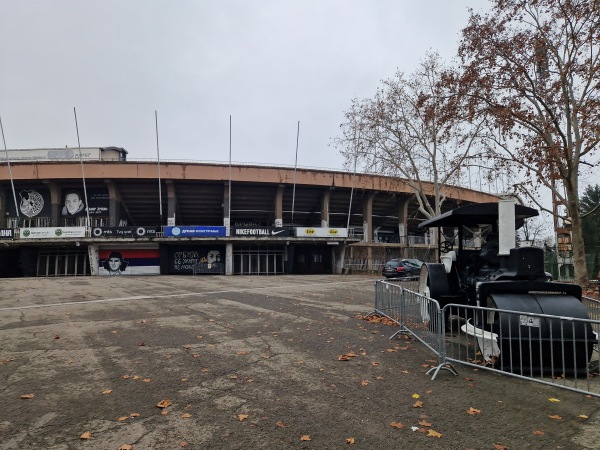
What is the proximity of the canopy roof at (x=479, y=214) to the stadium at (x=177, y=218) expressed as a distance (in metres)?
27.6

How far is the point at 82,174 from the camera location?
37812mm

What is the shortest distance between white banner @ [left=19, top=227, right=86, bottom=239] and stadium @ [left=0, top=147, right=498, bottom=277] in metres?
0.09

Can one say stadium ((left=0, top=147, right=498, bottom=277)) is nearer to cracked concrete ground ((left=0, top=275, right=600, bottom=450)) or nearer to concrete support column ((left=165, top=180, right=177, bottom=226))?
concrete support column ((left=165, top=180, right=177, bottom=226))

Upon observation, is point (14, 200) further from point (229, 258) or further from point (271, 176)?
point (271, 176)

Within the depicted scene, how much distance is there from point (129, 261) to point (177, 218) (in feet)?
28.2

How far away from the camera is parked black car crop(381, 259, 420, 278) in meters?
27.0

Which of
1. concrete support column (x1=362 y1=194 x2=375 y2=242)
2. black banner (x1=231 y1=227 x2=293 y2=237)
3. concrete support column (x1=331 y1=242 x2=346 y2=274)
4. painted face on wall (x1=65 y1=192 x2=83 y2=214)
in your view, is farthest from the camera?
concrete support column (x1=362 y1=194 x2=375 y2=242)

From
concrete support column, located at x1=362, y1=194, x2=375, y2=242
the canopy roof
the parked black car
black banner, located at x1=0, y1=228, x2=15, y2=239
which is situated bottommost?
the parked black car

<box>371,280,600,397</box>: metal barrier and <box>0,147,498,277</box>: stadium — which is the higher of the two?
<box>0,147,498,277</box>: stadium

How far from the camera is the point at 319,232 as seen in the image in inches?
1496

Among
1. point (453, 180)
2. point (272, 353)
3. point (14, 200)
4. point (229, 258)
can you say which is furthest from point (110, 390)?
point (14, 200)

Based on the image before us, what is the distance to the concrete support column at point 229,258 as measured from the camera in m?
36.9

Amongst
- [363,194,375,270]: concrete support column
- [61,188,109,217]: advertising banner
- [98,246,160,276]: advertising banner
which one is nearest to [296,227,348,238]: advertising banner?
[363,194,375,270]: concrete support column

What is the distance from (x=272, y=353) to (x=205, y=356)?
3.48ft
